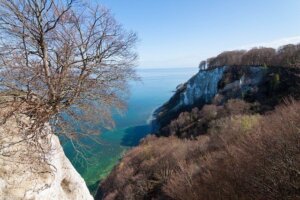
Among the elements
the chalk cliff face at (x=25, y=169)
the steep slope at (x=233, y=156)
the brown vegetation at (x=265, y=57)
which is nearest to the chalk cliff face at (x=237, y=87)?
the steep slope at (x=233, y=156)

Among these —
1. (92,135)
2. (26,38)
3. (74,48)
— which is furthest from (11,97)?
(92,135)

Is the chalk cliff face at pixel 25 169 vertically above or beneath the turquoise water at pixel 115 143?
above

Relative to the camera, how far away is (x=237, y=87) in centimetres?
7544

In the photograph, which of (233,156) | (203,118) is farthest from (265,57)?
(233,156)

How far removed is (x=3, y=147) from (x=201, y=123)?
5259 centimetres

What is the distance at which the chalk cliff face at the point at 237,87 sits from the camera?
205 feet

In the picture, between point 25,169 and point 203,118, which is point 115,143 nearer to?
point 203,118

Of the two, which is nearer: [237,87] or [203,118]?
[203,118]

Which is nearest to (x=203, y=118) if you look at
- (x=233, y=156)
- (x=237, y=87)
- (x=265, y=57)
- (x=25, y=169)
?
(x=237, y=87)

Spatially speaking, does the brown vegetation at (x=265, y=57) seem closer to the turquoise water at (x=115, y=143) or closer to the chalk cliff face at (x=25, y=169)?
the turquoise water at (x=115, y=143)

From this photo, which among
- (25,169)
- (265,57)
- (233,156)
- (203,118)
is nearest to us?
(25,169)

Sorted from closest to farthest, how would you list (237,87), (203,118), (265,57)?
(203,118)
(237,87)
(265,57)

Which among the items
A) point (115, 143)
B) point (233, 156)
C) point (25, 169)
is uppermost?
point (25, 169)

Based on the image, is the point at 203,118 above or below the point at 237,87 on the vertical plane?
below
